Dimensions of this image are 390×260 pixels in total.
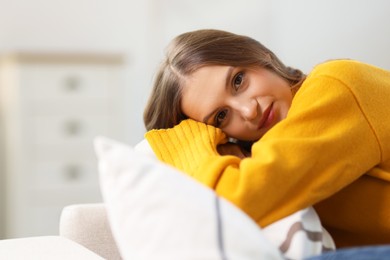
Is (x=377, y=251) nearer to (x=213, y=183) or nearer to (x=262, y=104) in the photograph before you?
(x=213, y=183)

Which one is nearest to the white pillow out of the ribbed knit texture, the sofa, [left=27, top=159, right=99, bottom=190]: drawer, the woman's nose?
the sofa

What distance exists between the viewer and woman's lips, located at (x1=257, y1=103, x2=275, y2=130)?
46.5 inches

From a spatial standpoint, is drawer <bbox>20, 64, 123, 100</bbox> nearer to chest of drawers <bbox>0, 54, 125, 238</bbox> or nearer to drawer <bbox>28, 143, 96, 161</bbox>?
chest of drawers <bbox>0, 54, 125, 238</bbox>

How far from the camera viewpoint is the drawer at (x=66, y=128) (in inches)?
109

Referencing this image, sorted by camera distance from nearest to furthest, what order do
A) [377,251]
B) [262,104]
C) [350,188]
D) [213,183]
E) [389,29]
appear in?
1. [377,251]
2. [213,183]
3. [350,188]
4. [262,104]
5. [389,29]

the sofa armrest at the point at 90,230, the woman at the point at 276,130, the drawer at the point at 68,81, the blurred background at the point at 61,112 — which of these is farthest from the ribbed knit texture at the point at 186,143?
the drawer at the point at 68,81

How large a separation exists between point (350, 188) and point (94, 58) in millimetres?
1927

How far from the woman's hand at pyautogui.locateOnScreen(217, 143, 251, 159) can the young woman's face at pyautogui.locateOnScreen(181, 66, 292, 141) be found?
2cm

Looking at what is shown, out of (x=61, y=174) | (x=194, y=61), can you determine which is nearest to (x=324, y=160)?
(x=194, y=61)

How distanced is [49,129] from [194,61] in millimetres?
1680

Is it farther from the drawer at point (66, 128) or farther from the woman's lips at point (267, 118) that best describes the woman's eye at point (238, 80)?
the drawer at point (66, 128)

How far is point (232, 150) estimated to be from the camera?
47.7 inches

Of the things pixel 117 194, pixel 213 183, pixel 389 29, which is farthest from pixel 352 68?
pixel 389 29

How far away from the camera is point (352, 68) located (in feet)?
3.43
